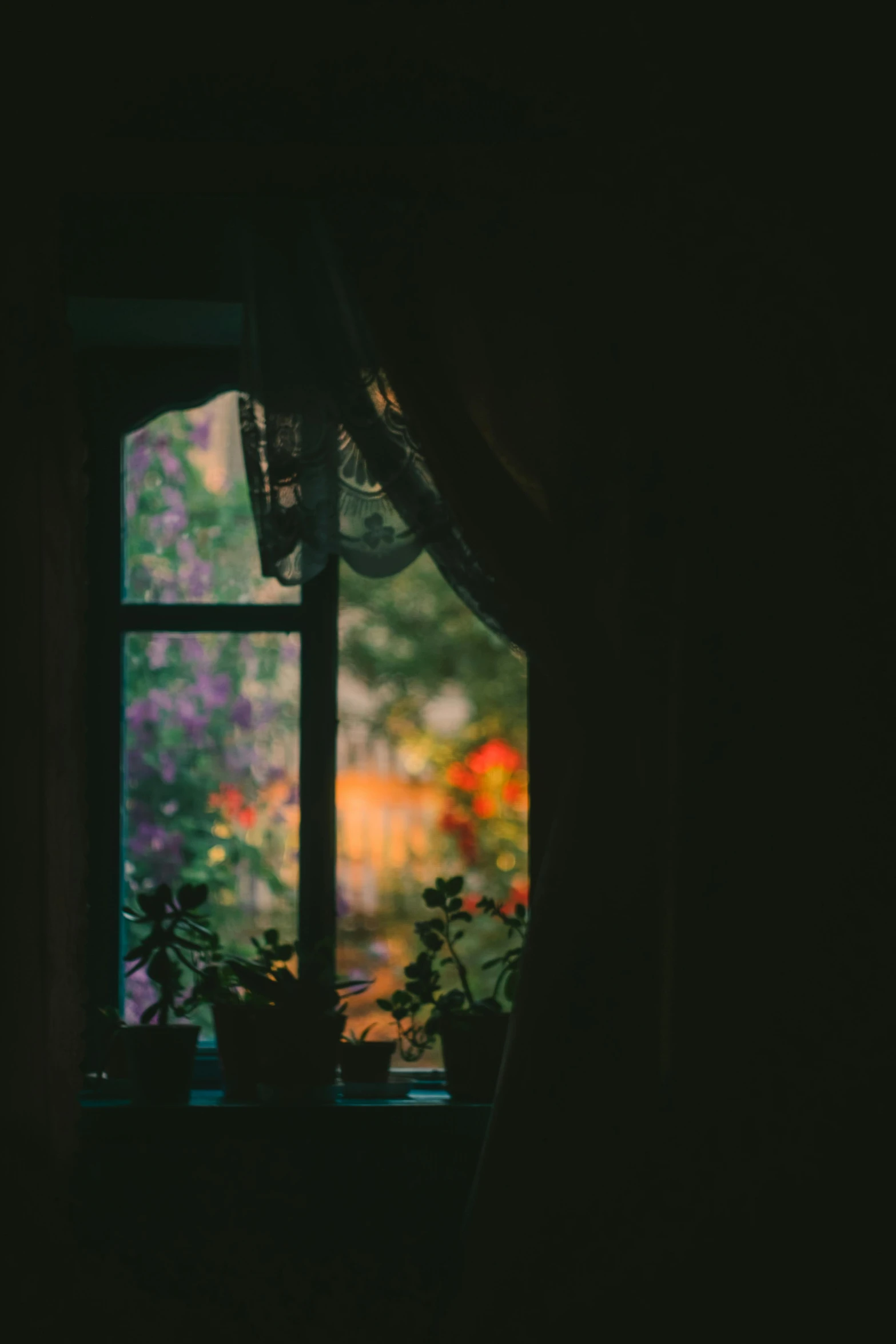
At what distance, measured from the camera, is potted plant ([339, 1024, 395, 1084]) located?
1992mm

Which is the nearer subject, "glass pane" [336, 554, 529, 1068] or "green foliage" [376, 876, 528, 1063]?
"green foliage" [376, 876, 528, 1063]

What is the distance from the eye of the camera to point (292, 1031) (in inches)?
75.4

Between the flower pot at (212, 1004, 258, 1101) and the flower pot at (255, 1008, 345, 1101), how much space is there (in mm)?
13

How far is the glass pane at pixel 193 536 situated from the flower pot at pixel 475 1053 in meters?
0.87

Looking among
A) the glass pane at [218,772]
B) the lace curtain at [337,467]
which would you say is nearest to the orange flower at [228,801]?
the glass pane at [218,772]

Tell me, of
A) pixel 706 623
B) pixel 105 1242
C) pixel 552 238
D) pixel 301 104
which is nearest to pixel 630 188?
pixel 552 238

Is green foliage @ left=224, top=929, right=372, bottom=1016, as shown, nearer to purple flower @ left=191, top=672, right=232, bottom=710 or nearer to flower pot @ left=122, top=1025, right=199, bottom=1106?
flower pot @ left=122, top=1025, right=199, bottom=1106

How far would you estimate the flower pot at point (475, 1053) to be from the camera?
194cm

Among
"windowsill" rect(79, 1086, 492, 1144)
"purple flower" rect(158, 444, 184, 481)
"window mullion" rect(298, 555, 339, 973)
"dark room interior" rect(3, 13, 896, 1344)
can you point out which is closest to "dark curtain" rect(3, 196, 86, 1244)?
"dark room interior" rect(3, 13, 896, 1344)

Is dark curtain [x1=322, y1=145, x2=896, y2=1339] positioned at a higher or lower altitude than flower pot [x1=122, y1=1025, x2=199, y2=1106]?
higher

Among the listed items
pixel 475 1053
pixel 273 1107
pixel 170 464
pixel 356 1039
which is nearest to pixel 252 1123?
pixel 273 1107

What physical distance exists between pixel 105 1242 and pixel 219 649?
1.05m

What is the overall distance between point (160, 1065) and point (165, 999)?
5.0 inches

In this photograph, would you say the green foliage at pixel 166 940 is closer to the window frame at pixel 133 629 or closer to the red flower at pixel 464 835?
the window frame at pixel 133 629
